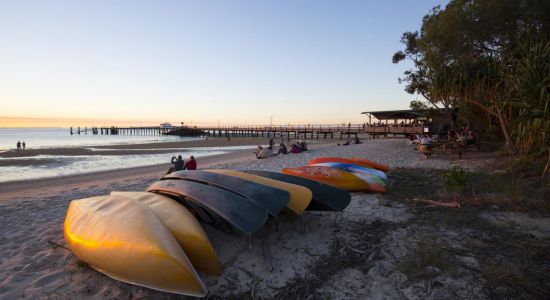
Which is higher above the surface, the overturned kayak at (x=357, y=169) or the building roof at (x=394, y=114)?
the building roof at (x=394, y=114)

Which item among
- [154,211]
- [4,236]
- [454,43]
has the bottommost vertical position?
[4,236]

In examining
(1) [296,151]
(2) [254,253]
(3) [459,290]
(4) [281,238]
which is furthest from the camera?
(1) [296,151]

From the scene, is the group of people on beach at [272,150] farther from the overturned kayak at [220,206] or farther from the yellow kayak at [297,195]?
the overturned kayak at [220,206]

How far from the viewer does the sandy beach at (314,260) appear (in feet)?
9.75

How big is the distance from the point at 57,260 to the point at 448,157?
12.4 m

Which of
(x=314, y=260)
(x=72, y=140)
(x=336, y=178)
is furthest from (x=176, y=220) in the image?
(x=72, y=140)

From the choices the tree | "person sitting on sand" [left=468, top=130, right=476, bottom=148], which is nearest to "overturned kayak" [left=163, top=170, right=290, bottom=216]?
the tree

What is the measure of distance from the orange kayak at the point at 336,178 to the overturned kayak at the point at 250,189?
2914 mm

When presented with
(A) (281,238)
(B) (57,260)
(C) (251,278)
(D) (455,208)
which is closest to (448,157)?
(D) (455,208)

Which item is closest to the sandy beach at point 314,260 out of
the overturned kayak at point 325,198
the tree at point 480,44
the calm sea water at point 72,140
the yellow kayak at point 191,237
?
the yellow kayak at point 191,237

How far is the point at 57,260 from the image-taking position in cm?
376

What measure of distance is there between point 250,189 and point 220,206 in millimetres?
552

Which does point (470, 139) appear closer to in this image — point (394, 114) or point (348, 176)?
point (348, 176)

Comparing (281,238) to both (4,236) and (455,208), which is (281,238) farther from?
(4,236)
